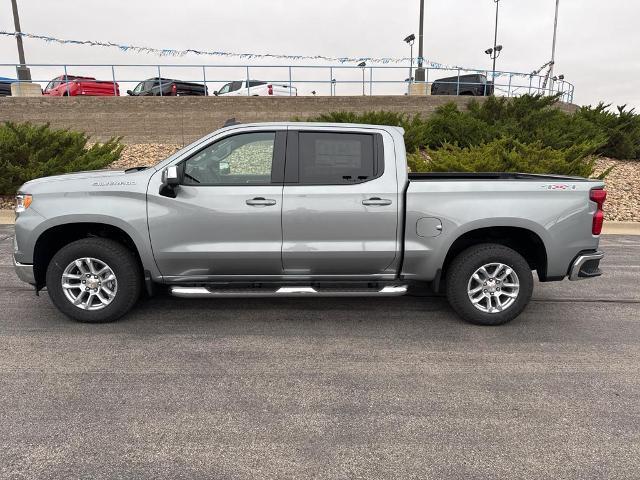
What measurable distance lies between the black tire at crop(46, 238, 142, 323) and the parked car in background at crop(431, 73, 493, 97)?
21.0m

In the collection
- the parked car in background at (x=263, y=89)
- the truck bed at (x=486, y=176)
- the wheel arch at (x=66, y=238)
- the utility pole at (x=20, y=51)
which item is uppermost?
the utility pole at (x=20, y=51)

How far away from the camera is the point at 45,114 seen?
18031 mm

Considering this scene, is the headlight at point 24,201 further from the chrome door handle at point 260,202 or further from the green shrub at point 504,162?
the green shrub at point 504,162

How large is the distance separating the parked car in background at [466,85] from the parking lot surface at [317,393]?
63.8ft

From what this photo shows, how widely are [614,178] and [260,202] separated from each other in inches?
541

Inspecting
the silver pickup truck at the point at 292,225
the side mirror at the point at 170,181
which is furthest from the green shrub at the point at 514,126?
the side mirror at the point at 170,181

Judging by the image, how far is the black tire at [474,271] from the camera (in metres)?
4.58

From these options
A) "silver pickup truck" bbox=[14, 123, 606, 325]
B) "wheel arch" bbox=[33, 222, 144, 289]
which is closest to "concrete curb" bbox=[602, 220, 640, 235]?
"silver pickup truck" bbox=[14, 123, 606, 325]

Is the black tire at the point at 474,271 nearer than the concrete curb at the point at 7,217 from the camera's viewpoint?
Yes

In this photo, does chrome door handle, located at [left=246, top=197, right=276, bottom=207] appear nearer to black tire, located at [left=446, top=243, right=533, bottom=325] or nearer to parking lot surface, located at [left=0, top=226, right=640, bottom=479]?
parking lot surface, located at [left=0, top=226, right=640, bottom=479]

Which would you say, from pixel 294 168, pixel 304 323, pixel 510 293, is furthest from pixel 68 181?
pixel 510 293

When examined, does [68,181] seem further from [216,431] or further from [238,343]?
[216,431]

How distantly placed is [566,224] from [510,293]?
2.64 ft

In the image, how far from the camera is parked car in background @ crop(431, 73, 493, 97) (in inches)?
894
